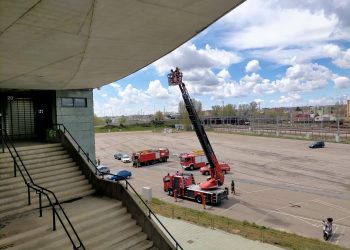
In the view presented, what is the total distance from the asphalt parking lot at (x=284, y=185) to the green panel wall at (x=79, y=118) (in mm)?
11929

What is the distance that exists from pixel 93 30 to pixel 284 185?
31384 mm

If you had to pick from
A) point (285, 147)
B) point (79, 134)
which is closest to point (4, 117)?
point (79, 134)

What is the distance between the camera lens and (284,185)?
34094 mm

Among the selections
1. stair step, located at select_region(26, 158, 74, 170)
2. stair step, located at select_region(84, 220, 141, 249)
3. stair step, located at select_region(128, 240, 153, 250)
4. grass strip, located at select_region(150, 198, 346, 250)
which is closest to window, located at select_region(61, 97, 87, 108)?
stair step, located at select_region(26, 158, 74, 170)

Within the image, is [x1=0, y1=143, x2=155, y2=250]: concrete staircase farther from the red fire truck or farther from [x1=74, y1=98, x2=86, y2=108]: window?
the red fire truck

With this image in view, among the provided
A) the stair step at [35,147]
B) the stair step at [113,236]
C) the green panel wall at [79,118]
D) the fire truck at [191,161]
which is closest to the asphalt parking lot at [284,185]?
the fire truck at [191,161]

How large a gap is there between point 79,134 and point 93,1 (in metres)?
13.8

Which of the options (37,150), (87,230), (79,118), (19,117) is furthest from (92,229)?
(19,117)

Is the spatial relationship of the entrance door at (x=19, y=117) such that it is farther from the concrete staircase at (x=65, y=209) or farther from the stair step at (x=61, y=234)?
the stair step at (x=61, y=234)

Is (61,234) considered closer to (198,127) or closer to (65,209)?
(65,209)

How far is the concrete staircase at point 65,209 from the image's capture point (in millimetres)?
8997

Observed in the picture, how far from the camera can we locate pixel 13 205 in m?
10.6

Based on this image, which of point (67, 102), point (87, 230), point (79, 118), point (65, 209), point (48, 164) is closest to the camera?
point (87, 230)

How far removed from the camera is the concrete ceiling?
6.01m
